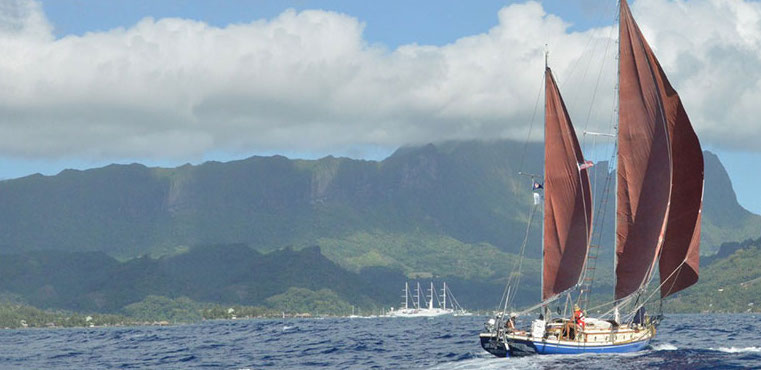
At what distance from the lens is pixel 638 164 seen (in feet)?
288

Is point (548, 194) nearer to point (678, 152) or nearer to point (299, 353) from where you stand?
point (678, 152)

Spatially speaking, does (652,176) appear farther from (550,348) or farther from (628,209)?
(550,348)

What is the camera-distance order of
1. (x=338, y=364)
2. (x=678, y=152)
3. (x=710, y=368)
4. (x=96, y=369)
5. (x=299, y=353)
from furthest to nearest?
(x=299, y=353)
(x=96, y=369)
(x=338, y=364)
(x=678, y=152)
(x=710, y=368)

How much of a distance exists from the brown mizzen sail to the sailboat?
0.26 ft

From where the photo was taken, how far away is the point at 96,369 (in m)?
110

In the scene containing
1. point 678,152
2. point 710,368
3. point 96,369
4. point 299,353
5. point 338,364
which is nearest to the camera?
point 710,368

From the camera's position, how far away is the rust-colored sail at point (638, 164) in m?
86.5

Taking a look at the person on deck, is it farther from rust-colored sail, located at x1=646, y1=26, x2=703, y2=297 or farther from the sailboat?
rust-colored sail, located at x1=646, y1=26, x2=703, y2=297

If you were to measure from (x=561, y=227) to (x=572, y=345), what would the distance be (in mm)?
9893

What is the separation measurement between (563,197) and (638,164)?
6.76 m

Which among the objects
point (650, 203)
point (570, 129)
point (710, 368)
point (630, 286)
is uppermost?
point (570, 129)

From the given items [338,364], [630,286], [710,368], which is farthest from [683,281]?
[338,364]

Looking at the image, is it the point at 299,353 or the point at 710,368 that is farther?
the point at 299,353

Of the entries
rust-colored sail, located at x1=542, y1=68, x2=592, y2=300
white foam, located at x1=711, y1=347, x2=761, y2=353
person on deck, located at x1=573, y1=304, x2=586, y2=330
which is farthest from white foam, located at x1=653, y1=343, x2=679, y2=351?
rust-colored sail, located at x1=542, y1=68, x2=592, y2=300
